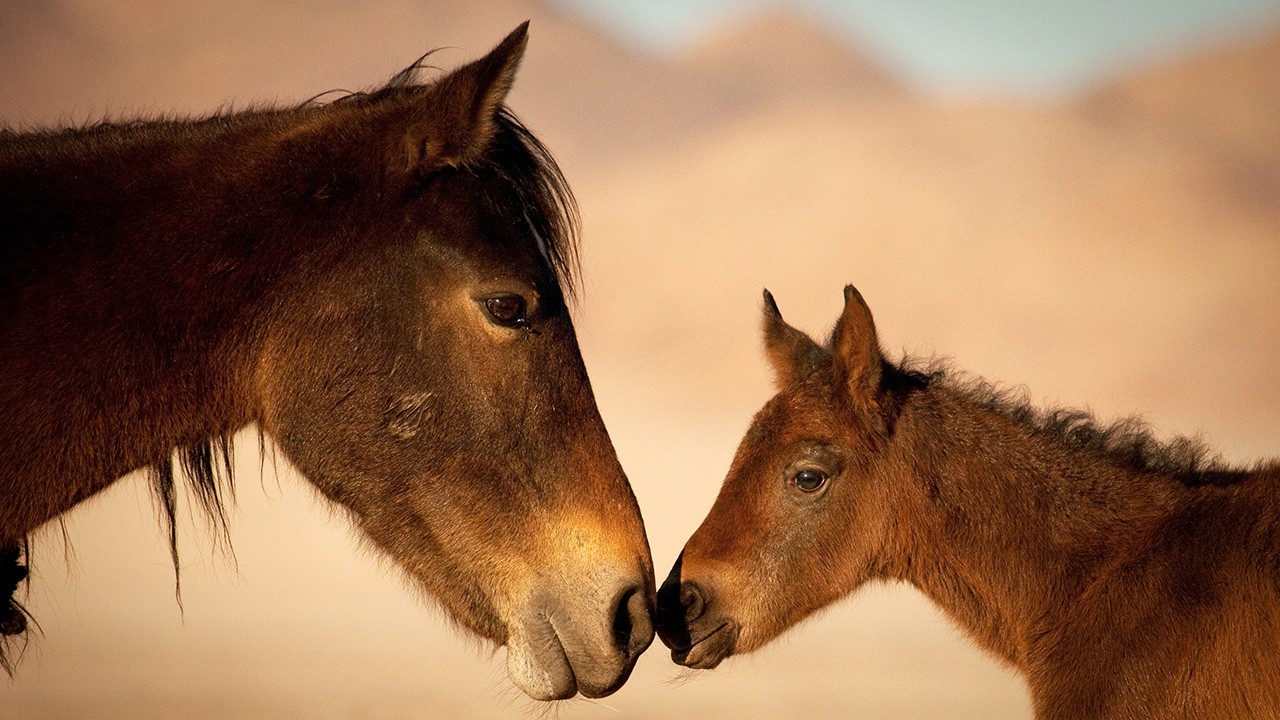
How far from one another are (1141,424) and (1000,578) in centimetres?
105

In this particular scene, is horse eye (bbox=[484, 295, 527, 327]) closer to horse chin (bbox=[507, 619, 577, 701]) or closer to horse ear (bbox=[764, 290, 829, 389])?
horse chin (bbox=[507, 619, 577, 701])

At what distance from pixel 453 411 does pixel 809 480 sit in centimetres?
255

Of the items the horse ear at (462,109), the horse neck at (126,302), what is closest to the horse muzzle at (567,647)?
the horse neck at (126,302)

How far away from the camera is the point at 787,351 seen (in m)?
5.62

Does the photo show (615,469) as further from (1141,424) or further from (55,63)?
(55,63)

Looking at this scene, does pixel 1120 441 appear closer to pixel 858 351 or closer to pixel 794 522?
pixel 858 351

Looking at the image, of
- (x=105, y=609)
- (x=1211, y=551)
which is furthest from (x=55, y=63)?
(x=1211, y=551)

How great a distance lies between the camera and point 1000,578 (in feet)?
16.4

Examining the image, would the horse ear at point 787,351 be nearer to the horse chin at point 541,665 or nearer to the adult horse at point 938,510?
the adult horse at point 938,510

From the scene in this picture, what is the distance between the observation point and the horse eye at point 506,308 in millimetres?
3066

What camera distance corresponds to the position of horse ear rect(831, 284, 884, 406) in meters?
5.09

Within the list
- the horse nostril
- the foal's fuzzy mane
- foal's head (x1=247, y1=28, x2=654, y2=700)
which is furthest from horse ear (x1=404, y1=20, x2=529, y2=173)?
the foal's fuzzy mane

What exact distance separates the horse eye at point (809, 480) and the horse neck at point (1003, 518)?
333mm

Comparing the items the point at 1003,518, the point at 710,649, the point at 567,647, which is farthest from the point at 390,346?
the point at 1003,518
